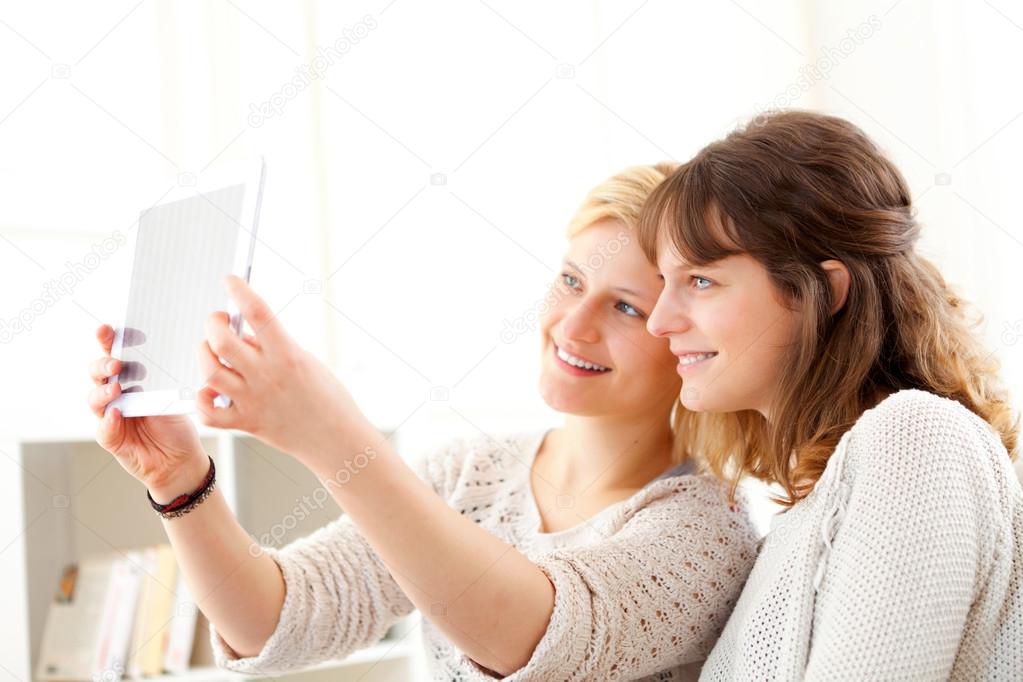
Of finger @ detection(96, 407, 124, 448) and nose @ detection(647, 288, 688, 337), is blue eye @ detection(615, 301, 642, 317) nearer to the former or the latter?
nose @ detection(647, 288, 688, 337)

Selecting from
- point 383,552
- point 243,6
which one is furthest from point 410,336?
point 383,552

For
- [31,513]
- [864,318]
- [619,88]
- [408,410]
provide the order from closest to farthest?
[864,318], [31,513], [408,410], [619,88]

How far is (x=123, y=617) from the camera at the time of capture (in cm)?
189

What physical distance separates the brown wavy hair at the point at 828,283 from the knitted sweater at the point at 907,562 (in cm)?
11

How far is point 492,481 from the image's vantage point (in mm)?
1597

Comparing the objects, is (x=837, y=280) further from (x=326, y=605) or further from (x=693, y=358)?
(x=326, y=605)

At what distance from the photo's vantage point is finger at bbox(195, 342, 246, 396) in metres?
0.86

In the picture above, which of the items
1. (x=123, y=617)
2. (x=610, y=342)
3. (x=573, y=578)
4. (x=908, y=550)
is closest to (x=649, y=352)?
(x=610, y=342)

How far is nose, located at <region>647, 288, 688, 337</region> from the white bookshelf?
3.39ft

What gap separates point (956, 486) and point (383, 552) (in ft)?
1.91

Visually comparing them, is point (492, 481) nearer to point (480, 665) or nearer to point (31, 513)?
point (480, 665)

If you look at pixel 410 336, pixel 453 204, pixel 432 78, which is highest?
pixel 432 78
